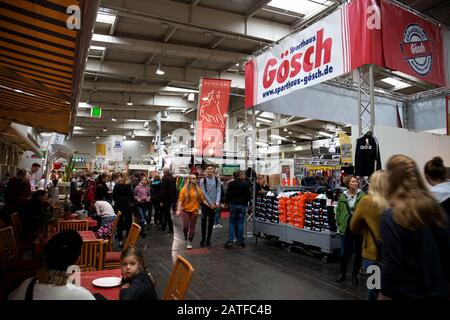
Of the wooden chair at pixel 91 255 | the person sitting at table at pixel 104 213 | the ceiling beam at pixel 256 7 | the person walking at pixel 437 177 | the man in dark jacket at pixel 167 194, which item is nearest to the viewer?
the person walking at pixel 437 177

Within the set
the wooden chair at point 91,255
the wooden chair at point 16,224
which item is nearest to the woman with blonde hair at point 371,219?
the wooden chair at point 91,255

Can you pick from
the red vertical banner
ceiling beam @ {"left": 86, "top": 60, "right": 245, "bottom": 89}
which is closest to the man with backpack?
the red vertical banner

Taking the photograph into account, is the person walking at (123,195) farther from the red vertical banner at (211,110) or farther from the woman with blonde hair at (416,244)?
the woman with blonde hair at (416,244)

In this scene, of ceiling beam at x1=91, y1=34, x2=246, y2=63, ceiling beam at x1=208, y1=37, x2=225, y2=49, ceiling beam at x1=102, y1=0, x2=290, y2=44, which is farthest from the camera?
ceiling beam at x1=208, y1=37, x2=225, y2=49

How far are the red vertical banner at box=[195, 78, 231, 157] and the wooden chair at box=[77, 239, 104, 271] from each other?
18.1 feet

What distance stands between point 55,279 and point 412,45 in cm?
559

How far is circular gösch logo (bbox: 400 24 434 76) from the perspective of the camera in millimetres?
4852

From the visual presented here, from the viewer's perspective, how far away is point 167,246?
6.64 meters

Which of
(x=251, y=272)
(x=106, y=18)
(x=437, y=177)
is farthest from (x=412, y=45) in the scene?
(x=106, y=18)

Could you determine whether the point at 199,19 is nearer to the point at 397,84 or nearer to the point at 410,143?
the point at 410,143

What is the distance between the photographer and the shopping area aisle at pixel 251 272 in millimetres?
3988

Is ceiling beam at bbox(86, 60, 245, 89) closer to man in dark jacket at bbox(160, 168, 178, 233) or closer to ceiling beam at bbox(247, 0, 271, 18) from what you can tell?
ceiling beam at bbox(247, 0, 271, 18)

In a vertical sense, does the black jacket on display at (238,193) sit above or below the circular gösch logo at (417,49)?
below

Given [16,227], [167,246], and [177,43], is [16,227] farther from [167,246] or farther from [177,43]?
[177,43]
